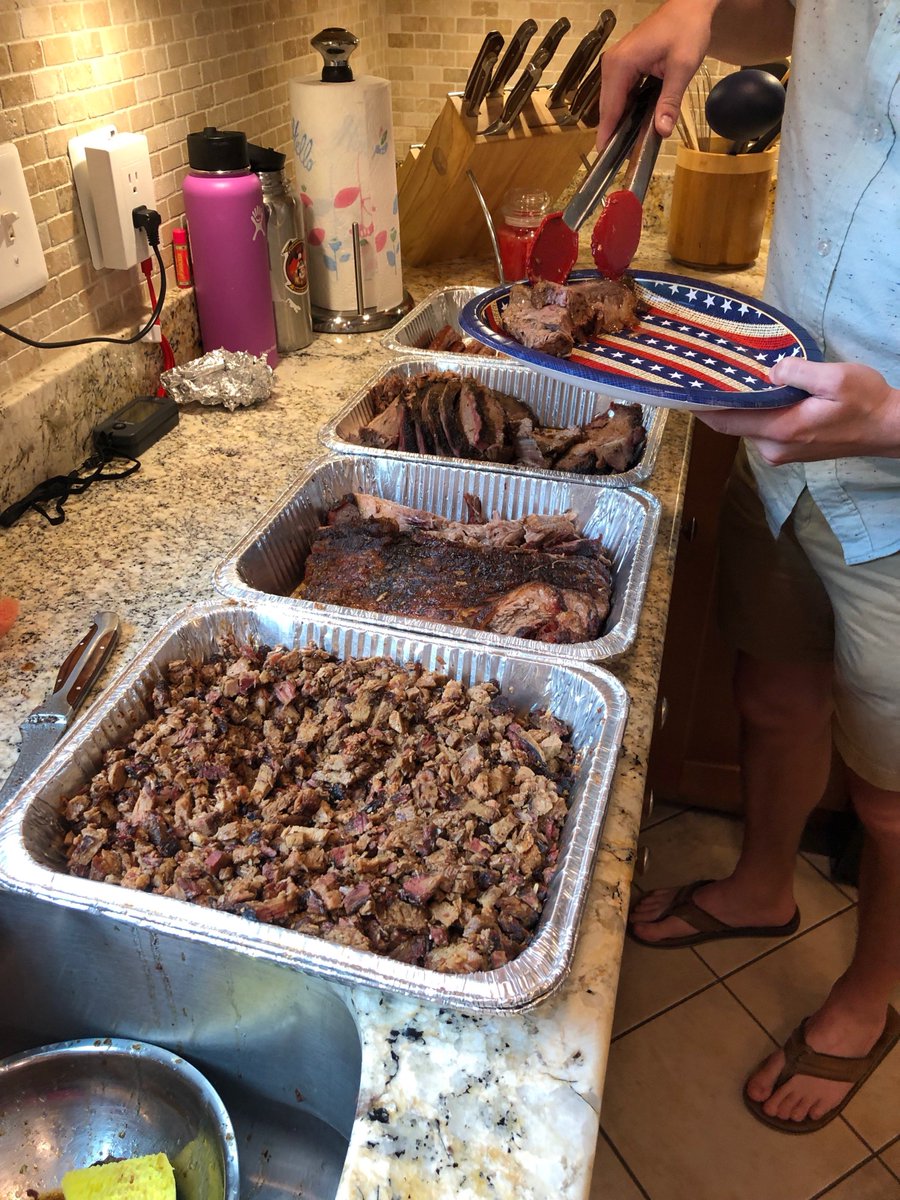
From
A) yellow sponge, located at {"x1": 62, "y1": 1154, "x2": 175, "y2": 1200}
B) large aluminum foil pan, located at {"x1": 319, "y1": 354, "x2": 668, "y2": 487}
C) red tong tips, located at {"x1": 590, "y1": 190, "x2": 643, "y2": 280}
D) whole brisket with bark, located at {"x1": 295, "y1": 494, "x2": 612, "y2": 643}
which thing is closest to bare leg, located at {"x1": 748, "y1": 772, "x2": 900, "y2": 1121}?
whole brisket with bark, located at {"x1": 295, "y1": 494, "x2": 612, "y2": 643}

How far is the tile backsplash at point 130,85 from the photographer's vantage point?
120 cm

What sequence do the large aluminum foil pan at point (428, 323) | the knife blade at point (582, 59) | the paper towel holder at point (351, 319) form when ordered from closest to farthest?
the large aluminum foil pan at point (428, 323), the paper towel holder at point (351, 319), the knife blade at point (582, 59)

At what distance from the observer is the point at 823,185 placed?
43.9 inches

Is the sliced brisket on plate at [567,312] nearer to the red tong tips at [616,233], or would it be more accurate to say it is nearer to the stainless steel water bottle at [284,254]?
the red tong tips at [616,233]

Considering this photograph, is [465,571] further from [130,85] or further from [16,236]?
[130,85]

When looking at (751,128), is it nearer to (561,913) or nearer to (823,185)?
(823,185)

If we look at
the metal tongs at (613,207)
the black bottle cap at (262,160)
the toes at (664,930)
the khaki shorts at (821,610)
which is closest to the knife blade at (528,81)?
the black bottle cap at (262,160)

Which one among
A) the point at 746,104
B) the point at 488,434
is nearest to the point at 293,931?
the point at 488,434

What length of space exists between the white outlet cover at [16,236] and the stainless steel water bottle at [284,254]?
423mm

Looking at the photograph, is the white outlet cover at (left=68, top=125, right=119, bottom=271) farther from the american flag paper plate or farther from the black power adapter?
the american flag paper plate

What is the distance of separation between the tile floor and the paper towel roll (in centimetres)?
123

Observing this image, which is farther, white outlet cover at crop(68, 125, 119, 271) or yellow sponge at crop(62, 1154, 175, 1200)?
white outlet cover at crop(68, 125, 119, 271)

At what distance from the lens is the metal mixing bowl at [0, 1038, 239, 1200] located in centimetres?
76

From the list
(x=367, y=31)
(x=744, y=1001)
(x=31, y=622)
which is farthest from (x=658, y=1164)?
(x=367, y=31)
